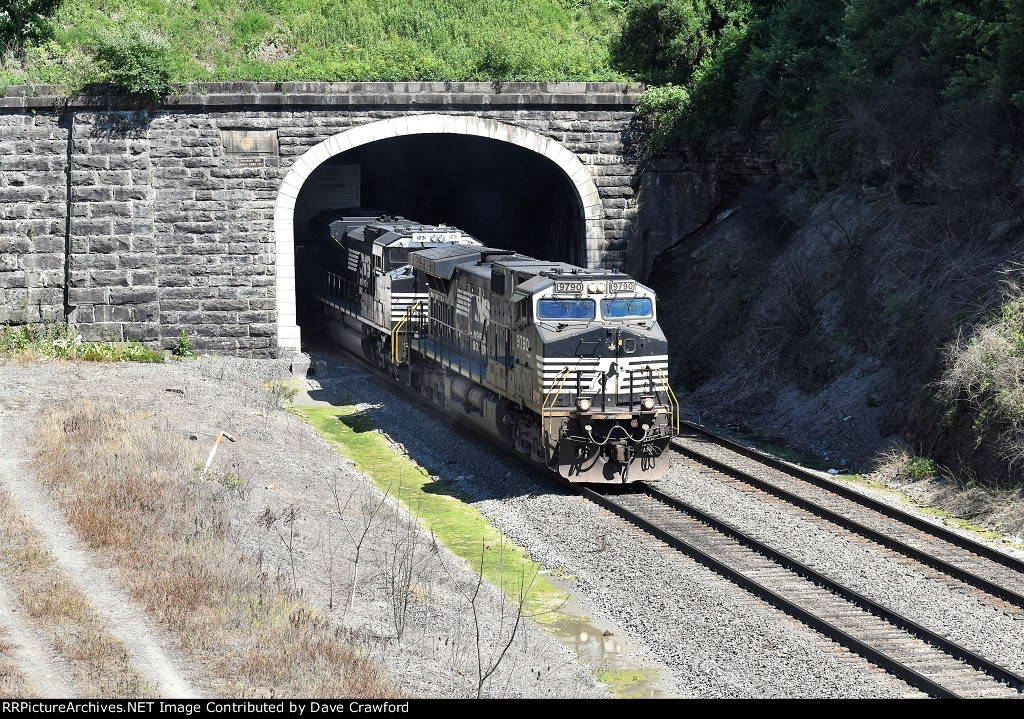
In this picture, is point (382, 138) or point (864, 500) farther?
point (382, 138)

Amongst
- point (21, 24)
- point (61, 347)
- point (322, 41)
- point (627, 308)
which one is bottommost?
point (61, 347)

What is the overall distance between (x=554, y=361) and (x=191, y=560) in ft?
23.3

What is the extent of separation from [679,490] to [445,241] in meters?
10.3

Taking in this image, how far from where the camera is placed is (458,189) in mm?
39812

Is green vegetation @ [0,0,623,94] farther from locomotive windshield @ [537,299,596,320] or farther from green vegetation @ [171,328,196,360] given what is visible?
locomotive windshield @ [537,299,596,320]

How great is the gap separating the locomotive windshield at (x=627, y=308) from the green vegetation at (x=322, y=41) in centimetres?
1337

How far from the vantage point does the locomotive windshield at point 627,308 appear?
1919 cm

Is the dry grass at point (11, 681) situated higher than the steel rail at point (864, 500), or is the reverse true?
the dry grass at point (11, 681)

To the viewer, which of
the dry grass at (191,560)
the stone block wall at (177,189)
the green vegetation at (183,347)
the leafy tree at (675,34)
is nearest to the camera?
the dry grass at (191,560)

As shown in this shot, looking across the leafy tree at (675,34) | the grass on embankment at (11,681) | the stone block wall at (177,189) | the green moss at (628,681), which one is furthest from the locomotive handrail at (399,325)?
the grass on embankment at (11,681)

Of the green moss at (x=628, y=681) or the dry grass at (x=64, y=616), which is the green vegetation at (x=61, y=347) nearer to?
the dry grass at (x=64, y=616)
